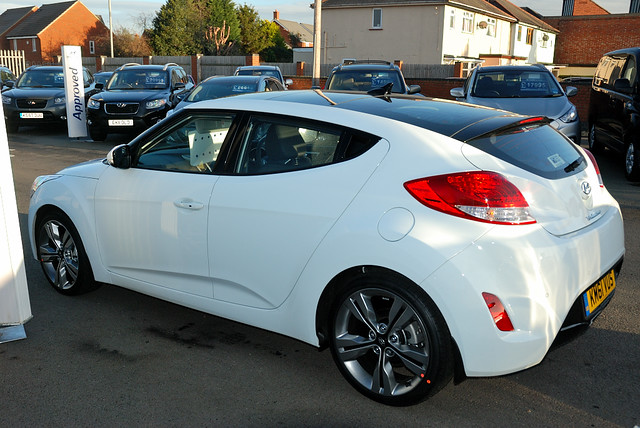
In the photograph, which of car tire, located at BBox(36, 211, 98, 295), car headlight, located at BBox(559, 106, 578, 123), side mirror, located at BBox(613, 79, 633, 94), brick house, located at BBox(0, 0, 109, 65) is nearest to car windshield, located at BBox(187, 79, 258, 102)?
car headlight, located at BBox(559, 106, 578, 123)

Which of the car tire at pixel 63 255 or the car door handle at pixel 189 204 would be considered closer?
the car door handle at pixel 189 204

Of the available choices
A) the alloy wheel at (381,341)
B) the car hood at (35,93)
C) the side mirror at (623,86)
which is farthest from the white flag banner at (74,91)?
the alloy wheel at (381,341)

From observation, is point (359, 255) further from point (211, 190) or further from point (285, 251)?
point (211, 190)

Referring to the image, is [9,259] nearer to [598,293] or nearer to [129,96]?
[598,293]

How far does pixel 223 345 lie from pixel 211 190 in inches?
40.9

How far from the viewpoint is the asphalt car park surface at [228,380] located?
3.20m

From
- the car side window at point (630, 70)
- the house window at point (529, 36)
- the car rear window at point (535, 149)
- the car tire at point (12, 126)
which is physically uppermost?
the house window at point (529, 36)

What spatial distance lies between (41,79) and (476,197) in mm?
17418

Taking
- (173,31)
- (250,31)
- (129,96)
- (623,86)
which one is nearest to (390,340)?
(623,86)

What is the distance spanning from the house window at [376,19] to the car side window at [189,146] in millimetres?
40970

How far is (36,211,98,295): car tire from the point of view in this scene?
15.3 feet

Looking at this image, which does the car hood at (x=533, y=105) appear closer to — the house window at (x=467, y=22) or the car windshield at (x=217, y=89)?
the car windshield at (x=217, y=89)

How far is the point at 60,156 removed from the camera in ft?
41.5

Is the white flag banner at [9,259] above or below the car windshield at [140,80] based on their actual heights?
below
